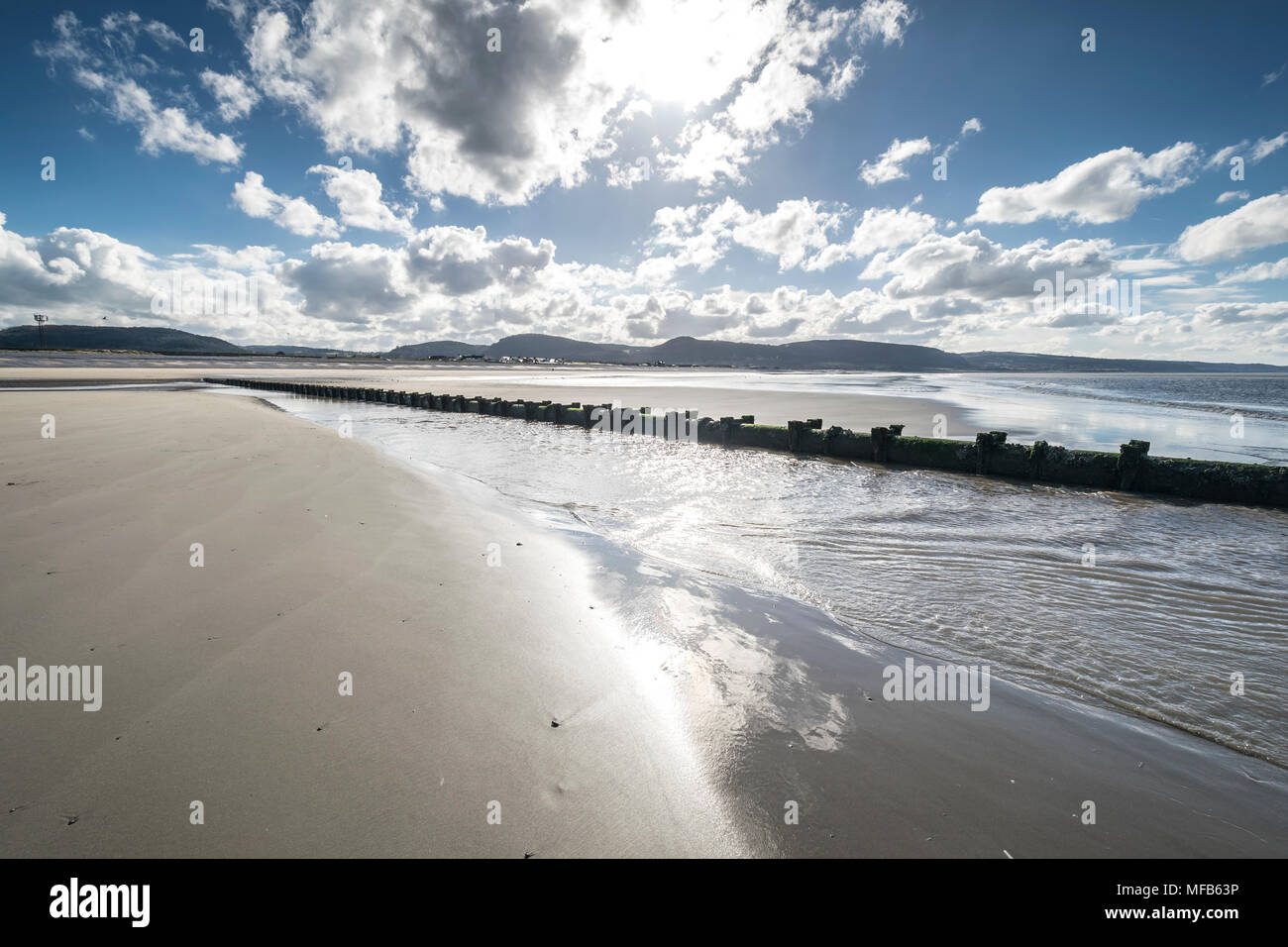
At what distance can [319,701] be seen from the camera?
337cm

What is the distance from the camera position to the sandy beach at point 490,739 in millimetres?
2561

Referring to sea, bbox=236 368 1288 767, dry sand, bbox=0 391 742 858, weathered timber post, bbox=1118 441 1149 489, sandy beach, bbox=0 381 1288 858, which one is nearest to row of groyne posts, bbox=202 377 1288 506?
weathered timber post, bbox=1118 441 1149 489

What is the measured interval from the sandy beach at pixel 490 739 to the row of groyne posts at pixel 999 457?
9717 millimetres

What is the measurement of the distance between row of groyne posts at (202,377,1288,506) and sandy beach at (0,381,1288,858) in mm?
9717

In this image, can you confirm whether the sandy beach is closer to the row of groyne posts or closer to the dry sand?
the dry sand

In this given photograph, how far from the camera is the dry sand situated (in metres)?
2.50

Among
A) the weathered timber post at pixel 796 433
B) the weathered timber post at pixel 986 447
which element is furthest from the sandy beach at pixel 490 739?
the weathered timber post at pixel 796 433

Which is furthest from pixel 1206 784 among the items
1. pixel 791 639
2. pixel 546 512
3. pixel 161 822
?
pixel 546 512

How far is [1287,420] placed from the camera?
89.5ft

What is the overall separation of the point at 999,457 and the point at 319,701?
13.8 m

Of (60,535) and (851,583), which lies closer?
(60,535)
